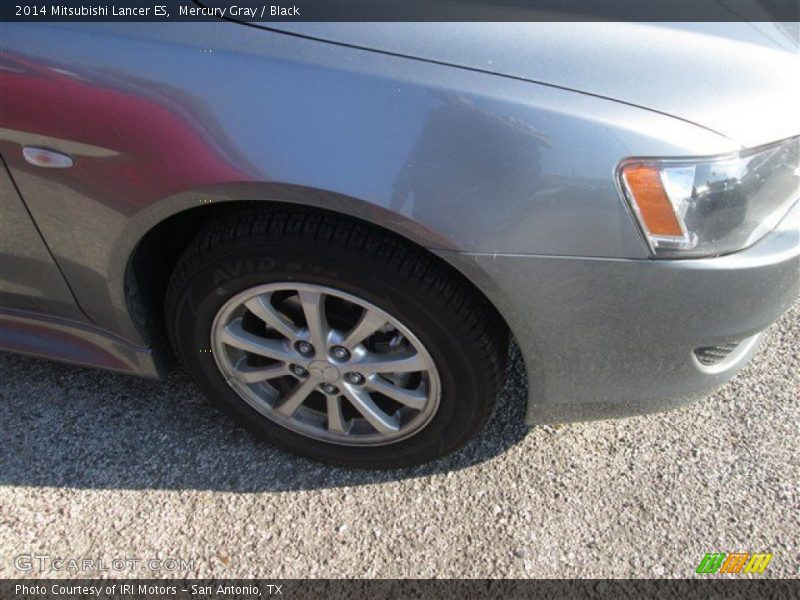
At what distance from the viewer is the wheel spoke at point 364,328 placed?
5.57ft

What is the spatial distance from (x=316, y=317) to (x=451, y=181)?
1.75ft

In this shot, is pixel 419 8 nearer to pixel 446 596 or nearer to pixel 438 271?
pixel 438 271

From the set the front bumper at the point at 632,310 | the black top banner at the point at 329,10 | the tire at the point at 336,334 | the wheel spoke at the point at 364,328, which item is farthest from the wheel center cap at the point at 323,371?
the black top banner at the point at 329,10

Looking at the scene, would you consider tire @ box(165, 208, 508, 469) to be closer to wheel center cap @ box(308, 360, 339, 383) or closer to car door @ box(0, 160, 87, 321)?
wheel center cap @ box(308, 360, 339, 383)

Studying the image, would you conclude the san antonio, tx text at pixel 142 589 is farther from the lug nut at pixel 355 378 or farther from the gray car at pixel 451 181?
the gray car at pixel 451 181

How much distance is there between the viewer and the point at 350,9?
154 centimetres

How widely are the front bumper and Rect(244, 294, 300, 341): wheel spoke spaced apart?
52cm

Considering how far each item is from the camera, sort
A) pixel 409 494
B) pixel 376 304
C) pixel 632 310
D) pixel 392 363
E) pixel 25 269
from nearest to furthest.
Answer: pixel 632 310 < pixel 376 304 < pixel 392 363 < pixel 25 269 < pixel 409 494

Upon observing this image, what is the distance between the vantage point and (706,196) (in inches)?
55.6

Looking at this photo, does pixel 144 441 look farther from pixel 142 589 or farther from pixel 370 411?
pixel 370 411

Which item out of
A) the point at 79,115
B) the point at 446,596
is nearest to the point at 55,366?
the point at 79,115

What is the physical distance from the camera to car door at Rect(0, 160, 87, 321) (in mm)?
1721

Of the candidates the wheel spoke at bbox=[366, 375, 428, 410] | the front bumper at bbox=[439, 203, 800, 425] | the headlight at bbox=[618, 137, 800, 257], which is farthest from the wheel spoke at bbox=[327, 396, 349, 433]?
the headlight at bbox=[618, 137, 800, 257]

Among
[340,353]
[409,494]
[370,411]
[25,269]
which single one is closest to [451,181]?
[340,353]
